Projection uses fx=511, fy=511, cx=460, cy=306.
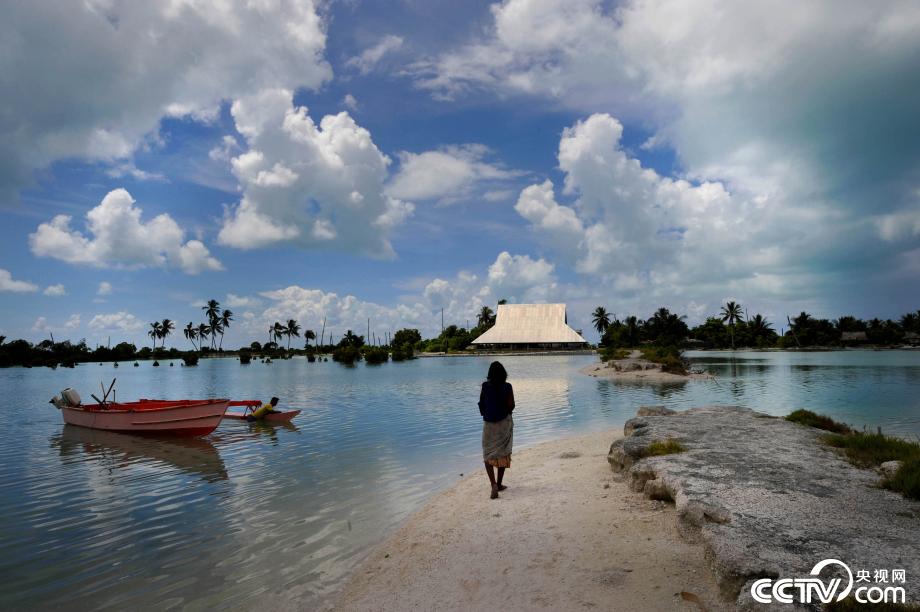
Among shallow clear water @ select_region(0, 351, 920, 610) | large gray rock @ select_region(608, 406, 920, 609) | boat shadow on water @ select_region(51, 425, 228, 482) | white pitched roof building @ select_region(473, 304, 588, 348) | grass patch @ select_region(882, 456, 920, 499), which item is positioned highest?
white pitched roof building @ select_region(473, 304, 588, 348)

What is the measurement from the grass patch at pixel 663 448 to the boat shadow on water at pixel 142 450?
33.2 feet

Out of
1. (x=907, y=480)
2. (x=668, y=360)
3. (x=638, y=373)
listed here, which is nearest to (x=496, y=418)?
(x=907, y=480)

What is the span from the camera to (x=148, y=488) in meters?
12.0

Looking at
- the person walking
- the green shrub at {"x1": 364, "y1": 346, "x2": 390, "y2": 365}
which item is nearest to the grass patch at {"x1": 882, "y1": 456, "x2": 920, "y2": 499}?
the person walking

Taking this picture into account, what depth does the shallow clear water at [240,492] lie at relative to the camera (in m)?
6.89

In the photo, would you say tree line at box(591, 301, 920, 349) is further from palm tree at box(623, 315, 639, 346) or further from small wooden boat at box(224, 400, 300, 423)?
small wooden boat at box(224, 400, 300, 423)

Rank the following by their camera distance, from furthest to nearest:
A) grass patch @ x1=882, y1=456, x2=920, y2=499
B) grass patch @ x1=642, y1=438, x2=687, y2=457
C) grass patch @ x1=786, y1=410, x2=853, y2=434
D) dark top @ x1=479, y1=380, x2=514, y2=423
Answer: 1. grass patch @ x1=786, y1=410, x2=853, y2=434
2. grass patch @ x1=642, y1=438, x2=687, y2=457
3. dark top @ x1=479, y1=380, x2=514, y2=423
4. grass patch @ x1=882, y1=456, x2=920, y2=499

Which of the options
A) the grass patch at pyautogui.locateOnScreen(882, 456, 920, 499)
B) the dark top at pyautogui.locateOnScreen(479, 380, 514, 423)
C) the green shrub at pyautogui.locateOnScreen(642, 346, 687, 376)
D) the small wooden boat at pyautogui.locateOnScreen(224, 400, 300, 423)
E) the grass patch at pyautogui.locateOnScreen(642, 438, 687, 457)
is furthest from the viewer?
the green shrub at pyautogui.locateOnScreen(642, 346, 687, 376)

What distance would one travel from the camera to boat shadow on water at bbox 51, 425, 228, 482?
14359 mm

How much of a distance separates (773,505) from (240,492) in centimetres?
1019

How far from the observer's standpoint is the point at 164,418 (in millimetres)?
19766

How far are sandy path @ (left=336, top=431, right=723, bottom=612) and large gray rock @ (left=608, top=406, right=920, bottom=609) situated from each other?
0.37 m

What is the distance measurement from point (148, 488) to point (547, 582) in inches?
412

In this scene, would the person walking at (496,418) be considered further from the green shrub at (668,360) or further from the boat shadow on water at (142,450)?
the green shrub at (668,360)
